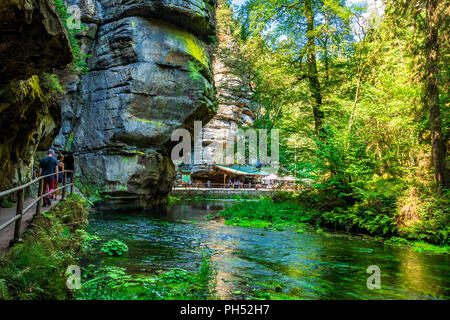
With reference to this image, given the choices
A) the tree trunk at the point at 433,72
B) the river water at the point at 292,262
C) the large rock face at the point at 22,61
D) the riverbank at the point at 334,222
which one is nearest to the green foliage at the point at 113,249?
the river water at the point at 292,262

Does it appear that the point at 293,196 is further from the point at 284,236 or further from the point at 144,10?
the point at 144,10

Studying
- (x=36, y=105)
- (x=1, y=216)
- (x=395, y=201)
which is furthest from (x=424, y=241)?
(x=36, y=105)

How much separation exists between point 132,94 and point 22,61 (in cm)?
1333

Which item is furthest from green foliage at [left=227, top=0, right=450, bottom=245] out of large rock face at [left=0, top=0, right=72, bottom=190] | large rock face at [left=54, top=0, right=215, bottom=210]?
large rock face at [left=0, top=0, right=72, bottom=190]

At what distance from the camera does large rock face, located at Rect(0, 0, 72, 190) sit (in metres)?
4.41

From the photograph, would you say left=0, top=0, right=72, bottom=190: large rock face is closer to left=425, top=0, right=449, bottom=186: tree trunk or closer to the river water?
the river water

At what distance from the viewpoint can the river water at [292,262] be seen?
Result: 527 centimetres

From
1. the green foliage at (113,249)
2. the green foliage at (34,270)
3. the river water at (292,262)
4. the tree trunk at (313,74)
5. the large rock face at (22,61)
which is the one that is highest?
the tree trunk at (313,74)

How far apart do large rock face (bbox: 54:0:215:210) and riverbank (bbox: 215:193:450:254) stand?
7.04m

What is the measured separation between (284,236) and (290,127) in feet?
26.9

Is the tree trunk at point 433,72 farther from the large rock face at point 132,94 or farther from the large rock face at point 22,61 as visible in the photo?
the large rock face at point 132,94

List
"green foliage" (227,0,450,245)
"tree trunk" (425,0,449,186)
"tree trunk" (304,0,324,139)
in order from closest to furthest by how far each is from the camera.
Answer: "tree trunk" (425,0,449,186)
"green foliage" (227,0,450,245)
"tree trunk" (304,0,324,139)

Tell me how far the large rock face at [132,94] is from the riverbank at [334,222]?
7.04m

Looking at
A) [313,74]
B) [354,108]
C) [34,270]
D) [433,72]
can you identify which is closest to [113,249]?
[34,270]
